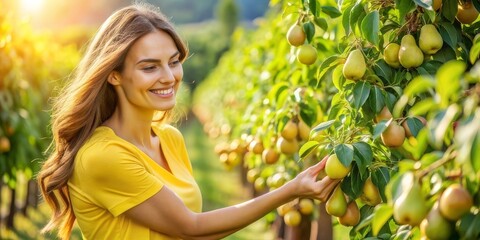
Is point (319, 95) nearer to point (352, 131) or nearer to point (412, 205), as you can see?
point (352, 131)

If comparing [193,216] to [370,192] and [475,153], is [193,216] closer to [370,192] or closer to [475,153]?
[370,192]

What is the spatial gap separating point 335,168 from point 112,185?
697 millimetres

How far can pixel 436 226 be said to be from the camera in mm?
1391

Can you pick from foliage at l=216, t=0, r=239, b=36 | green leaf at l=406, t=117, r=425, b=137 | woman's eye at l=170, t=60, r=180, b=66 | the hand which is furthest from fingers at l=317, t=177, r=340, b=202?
foliage at l=216, t=0, r=239, b=36

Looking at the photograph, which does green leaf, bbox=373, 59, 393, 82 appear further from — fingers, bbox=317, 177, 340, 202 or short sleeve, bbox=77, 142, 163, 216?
short sleeve, bbox=77, 142, 163, 216

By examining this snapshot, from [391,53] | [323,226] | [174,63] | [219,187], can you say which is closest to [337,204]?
[391,53]

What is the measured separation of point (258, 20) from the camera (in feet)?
27.4

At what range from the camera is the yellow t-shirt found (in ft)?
7.63

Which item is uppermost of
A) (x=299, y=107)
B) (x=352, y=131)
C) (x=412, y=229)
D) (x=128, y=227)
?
(x=412, y=229)

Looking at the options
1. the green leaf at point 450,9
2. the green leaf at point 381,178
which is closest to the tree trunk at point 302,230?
the green leaf at point 381,178

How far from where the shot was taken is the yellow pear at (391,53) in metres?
2.13

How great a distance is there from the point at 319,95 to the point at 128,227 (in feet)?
4.80

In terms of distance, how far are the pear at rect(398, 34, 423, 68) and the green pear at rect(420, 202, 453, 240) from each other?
728mm

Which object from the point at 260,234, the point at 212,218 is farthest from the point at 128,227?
the point at 260,234
